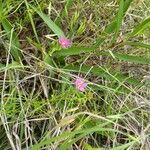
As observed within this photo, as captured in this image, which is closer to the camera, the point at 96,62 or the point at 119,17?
the point at 119,17

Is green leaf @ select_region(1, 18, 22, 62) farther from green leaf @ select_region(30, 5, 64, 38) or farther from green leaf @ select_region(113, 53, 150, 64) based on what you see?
green leaf @ select_region(113, 53, 150, 64)

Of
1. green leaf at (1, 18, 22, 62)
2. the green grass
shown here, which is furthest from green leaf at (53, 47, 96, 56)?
green leaf at (1, 18, 22, 62)

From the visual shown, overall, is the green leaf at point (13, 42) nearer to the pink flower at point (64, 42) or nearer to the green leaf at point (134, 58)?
the pink flower at point (64, 42)

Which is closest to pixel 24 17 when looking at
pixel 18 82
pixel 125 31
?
pixel 18 82

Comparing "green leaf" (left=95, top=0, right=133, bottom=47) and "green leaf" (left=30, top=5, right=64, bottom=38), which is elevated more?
"green leaf" (left=30, top=5, right=64, bottom=38)

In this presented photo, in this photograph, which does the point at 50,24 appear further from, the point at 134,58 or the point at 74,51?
the point at 134,58

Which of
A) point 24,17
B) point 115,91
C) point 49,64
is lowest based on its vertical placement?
point 115,91

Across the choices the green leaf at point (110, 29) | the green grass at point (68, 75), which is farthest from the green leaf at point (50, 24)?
the green leaf at point (110, 29)

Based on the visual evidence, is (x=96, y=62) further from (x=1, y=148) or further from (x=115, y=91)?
(x=1, y=148)
